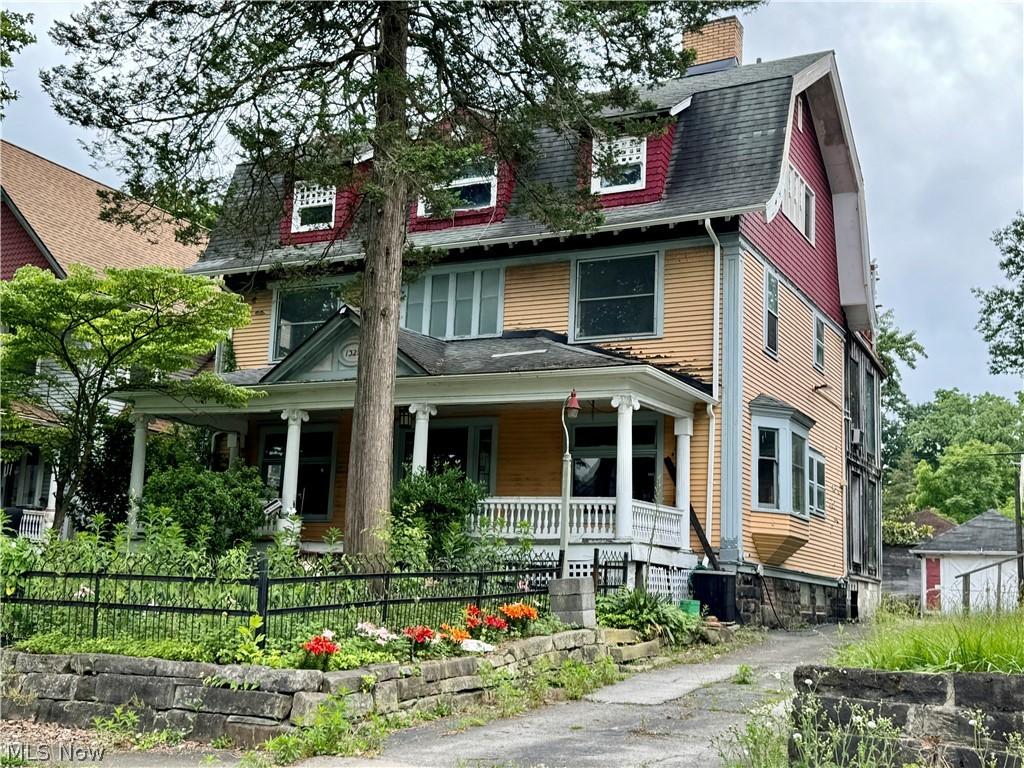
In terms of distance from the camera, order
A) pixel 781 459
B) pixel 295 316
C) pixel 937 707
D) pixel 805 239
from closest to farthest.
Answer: pixel 937 707 < pixel 781 459 < pixel 805 239 < pixel 295 316

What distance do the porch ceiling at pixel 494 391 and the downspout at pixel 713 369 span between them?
35 cm

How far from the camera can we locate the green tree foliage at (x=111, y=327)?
16.9 metres

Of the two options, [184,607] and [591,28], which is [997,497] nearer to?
[591,28]

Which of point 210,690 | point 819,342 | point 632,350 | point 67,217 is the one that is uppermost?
point 67,217

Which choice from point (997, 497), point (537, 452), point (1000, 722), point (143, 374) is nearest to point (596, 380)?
point (537, 452)

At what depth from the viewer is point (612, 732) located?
26.6 ft

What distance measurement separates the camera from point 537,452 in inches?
748

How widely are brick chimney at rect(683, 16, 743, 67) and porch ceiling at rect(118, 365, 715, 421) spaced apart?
962 centimetres

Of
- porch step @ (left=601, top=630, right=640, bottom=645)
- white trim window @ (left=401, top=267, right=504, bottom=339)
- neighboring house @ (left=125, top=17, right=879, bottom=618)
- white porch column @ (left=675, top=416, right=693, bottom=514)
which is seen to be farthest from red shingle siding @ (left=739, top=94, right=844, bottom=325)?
porch step @ (left=601, top=630, right=640, bottom=645)

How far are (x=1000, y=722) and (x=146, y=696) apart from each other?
237 inches

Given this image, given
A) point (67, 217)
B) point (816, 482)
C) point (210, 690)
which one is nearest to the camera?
point (210, 690)

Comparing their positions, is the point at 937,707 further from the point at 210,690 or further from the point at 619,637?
the point at 619,637

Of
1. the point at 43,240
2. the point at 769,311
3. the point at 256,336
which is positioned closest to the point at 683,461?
the point at 769,311

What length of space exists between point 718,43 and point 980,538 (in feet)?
51.4
